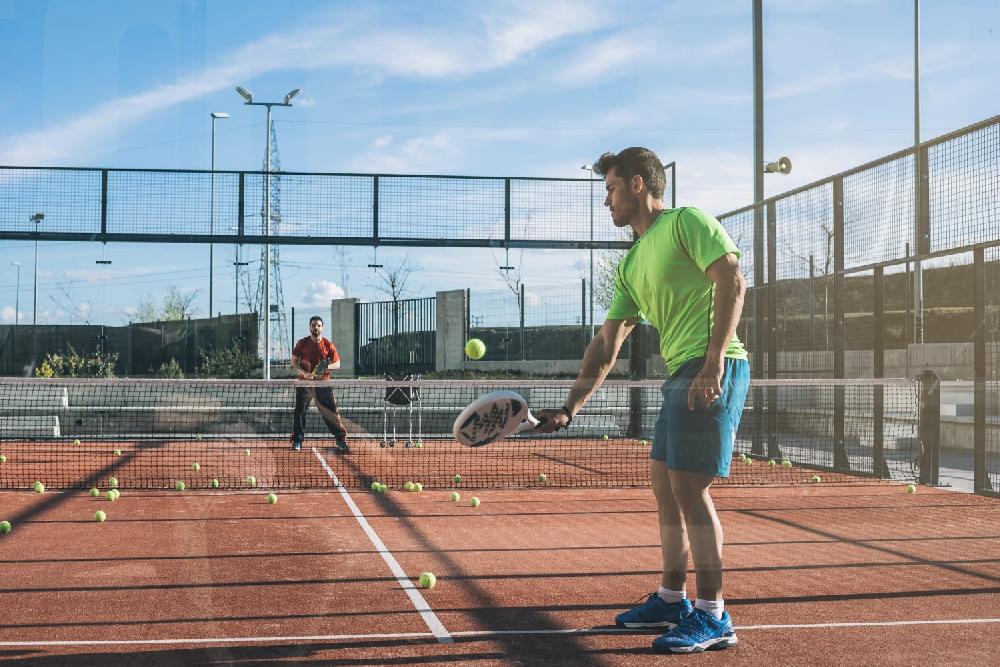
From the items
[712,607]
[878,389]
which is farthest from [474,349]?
[712,607]

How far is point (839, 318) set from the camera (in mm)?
10562

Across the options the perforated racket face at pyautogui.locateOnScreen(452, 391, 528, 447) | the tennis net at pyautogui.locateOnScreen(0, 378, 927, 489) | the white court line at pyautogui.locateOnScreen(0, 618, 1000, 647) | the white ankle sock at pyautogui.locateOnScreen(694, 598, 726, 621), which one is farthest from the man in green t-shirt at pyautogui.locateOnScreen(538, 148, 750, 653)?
the tennis net at pyautogui.locateOnScreen(0, 378, 927, 489)

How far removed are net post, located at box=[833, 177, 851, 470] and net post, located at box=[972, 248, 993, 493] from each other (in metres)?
1.78

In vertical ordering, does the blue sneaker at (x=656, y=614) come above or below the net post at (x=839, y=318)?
below

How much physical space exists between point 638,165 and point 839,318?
7.25 m

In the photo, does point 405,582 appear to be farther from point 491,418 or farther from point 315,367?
point 315,367

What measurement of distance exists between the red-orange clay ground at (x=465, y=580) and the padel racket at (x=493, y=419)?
769mm

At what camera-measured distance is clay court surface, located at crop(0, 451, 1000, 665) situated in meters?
3.84

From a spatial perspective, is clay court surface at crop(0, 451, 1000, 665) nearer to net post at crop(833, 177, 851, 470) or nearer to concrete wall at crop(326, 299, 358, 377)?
net post at crop(833, 177, 851, 470)

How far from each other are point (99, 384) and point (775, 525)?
5774mm

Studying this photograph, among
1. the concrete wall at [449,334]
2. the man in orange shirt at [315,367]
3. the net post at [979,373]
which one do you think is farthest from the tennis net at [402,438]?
the concrete wall at [449,334]

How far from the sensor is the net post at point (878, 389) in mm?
9945

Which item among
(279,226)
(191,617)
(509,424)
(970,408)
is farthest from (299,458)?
(509,424)

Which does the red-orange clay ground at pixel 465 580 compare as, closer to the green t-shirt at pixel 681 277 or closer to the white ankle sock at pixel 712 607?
the white ankle sock at pixel 712 607
